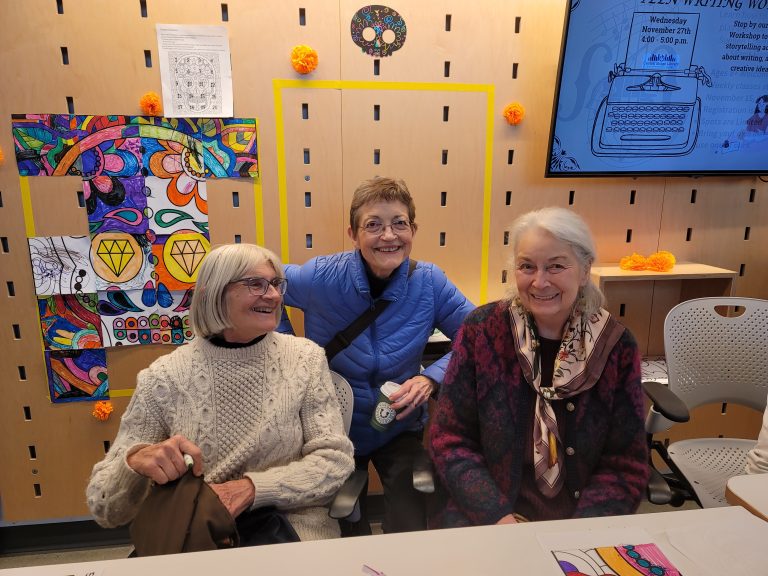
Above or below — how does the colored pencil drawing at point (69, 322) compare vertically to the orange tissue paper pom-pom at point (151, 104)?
below

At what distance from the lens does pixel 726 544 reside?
3.37 feet

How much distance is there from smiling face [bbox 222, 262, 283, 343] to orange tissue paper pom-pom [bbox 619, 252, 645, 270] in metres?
1.96

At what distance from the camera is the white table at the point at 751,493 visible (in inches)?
44.8

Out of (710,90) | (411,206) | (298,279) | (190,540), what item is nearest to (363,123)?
(411,206)

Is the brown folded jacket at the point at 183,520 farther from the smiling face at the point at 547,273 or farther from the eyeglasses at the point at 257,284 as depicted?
the smiling face at the point at 547,273

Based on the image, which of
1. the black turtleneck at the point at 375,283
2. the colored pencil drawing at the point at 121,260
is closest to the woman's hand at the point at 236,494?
Answer: the black turtleneck at the point at 375,283

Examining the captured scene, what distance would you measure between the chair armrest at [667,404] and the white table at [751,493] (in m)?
0.42

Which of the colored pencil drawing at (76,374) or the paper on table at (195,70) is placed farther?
the colored pencil drawing at (76,374)

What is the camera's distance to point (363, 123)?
242 cm

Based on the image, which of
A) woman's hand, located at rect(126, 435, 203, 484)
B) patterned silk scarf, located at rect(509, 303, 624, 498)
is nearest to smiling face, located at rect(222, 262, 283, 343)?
woman's hand, located at rect(126, 435, 203, 484)

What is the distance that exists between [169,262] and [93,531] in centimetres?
147

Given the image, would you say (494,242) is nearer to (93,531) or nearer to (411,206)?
(411,206)

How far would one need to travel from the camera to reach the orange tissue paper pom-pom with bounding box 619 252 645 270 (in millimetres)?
2600

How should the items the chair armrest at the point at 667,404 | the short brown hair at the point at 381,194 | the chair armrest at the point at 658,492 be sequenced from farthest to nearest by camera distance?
the short brown hair at the point at 381,194
the chair armrest at the point at 667,404
the chair armrest at the point at 658,492
